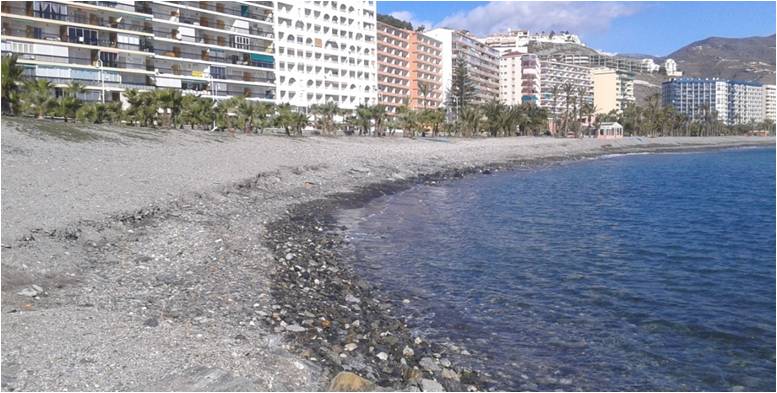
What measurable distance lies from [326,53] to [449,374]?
323 ft

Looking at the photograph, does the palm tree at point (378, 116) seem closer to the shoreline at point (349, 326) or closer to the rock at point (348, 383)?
the shoreline at point (349, 326)

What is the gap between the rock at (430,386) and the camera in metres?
8.02

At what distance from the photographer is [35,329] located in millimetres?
8234

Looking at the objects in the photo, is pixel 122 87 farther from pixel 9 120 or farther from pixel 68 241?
pixel 68 241

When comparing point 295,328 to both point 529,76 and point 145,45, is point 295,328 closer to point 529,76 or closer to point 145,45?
point 145,45

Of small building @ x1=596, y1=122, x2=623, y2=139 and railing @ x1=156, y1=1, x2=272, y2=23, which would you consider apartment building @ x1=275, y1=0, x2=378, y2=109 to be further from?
small building @ x1=596, y1=122, x2=623, y2=139

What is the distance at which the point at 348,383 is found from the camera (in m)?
7.54

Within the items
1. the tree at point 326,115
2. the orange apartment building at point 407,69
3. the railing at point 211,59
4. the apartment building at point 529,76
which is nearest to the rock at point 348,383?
the tree at point 326,115

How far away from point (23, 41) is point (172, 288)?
58395 mm

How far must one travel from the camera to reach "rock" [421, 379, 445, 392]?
8.02 m

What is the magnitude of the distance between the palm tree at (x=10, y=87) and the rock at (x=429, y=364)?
128 ft

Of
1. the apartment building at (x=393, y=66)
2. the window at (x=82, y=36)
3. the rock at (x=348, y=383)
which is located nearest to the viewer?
the rock at (x=348, y=383)

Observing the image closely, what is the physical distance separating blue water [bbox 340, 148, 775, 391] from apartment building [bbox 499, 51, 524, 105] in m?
155

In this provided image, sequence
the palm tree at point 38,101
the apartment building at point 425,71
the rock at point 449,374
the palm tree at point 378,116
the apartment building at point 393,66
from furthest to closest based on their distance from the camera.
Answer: the apartment building at point 425,71 → the apartment building at point 393,66 → the palm tree at point 378,116 → the palm tree at point 38,101 → the rock at point 449,374
